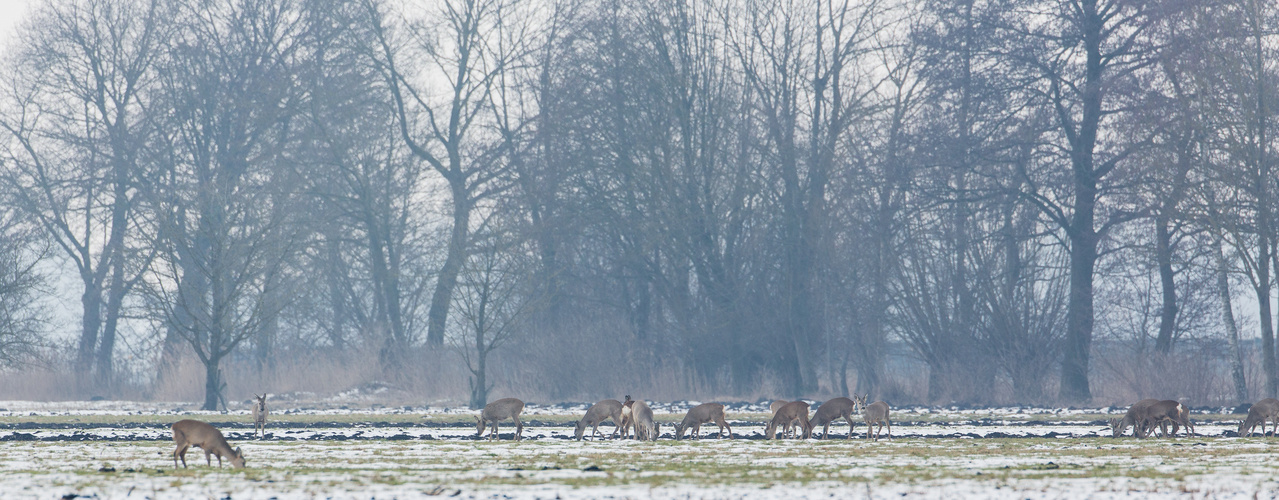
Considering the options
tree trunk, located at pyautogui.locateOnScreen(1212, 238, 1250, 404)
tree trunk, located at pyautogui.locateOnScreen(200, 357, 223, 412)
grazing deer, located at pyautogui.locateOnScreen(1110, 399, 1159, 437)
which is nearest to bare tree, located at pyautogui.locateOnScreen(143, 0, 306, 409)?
tree trunk, located at pyautogui.locateOnScreen(200, 357, 223, 412)

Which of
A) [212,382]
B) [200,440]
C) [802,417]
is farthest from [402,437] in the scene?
[212,382]

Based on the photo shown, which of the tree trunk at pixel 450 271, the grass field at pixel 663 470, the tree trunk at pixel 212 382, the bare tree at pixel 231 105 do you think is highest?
the bare tree at pixel 231 105

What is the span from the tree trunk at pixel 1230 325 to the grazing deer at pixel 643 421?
19.1 metres

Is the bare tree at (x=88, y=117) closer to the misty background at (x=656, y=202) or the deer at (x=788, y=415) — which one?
the misty background at (x=656, y=202)

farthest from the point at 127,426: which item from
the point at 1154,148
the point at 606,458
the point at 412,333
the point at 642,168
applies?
the point at 412,333

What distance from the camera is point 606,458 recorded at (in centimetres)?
1661

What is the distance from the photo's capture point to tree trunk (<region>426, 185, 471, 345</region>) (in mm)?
49844

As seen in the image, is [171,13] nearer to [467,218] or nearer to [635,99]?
[467,218]

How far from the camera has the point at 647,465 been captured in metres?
15.2

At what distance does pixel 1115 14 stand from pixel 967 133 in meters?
5.31

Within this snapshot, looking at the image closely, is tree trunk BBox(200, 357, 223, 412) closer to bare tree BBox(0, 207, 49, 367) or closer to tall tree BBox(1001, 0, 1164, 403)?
→ bare tree BBox(0, 207, 49, 367)

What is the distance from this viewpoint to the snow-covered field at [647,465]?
39.4 ft

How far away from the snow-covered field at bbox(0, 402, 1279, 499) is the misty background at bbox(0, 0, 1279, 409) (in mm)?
14614

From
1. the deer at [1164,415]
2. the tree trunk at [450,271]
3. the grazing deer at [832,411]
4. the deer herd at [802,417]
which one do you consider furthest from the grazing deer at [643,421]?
the tree trunk at [450,271]
